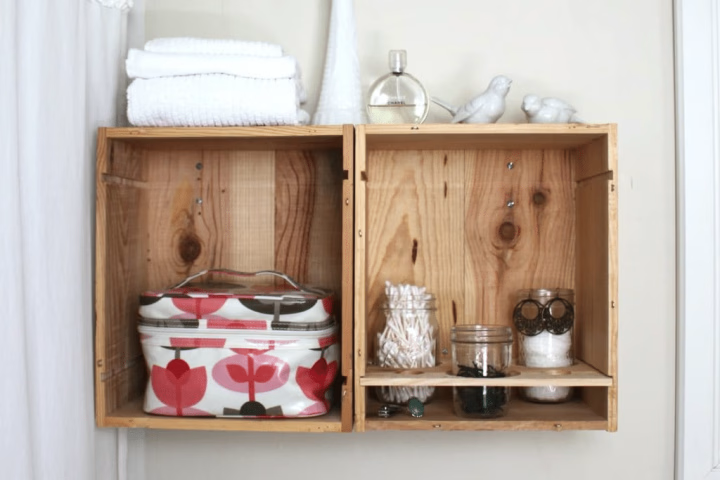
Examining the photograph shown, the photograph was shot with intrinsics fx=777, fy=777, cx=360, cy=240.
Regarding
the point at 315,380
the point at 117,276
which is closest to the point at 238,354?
the point at 315,380

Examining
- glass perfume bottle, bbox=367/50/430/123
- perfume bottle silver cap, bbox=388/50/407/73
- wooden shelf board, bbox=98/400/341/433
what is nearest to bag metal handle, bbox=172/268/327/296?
wooden shelf board, bbox=98/400/341/433

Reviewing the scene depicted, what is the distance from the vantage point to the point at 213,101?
57.2 inches

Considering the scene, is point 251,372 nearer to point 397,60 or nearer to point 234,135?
point 234,135

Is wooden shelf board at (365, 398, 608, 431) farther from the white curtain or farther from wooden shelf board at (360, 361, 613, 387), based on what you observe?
the white curtain

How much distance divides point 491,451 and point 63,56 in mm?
1172

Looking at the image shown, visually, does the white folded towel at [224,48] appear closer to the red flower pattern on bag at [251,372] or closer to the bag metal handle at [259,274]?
the bag metal handle at [259,274]

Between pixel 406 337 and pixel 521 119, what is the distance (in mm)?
540

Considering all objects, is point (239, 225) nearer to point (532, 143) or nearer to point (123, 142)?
point (123, 142)

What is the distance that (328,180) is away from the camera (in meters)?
1.71

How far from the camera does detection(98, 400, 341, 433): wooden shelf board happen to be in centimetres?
146

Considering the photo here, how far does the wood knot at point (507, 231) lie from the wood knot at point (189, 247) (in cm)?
66

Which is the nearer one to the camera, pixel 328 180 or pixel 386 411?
pixel 386 411

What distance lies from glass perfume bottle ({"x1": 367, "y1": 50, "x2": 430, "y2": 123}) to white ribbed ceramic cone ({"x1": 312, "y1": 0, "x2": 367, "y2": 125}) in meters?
0.06

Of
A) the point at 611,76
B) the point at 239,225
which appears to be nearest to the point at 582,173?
the point at 611,76
